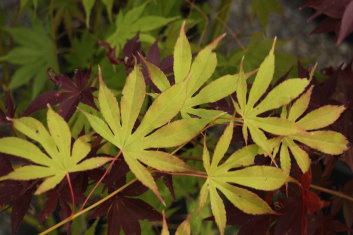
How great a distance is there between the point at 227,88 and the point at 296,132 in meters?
0.08

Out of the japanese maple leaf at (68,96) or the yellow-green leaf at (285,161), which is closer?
the yellow-green leaf at (285,161)

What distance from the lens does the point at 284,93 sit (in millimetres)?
448

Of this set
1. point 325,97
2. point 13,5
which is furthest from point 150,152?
point 13,5

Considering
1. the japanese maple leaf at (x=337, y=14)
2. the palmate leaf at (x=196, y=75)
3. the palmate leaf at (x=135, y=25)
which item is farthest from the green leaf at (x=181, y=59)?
the palmate leaf at (x=135, y=25)

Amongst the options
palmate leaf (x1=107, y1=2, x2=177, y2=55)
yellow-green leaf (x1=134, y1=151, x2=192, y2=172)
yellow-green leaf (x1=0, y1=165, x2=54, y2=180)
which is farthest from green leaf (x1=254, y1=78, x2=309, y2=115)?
palmate leaf (x1=107, y1=2, x2=177, y2=55)

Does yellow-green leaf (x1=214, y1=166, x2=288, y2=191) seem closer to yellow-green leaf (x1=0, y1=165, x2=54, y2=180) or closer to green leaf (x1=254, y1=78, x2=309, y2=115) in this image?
green leaf (x1=254, y1=78, x2=309, y2=115)

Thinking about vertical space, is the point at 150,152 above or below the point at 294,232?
above

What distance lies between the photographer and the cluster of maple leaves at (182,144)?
42 cm

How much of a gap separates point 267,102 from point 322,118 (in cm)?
6

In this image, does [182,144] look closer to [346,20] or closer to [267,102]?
[267,102]

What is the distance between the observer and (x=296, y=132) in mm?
440

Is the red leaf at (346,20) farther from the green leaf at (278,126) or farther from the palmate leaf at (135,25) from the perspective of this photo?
the palmate leaf at (135,25)

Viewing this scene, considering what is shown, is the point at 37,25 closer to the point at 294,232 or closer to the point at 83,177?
the point at 83,177

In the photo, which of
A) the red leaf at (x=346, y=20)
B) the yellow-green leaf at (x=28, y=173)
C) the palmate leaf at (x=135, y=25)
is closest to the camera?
the yellow-green leaf at (x=28, y=173)
